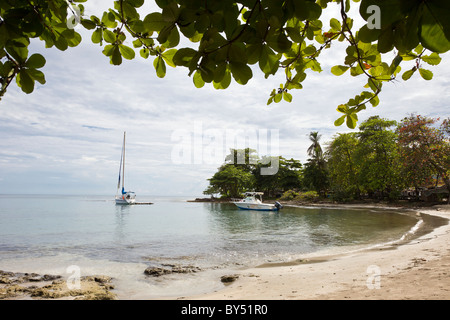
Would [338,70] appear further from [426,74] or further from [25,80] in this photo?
[25,80]

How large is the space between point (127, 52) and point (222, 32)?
0.55m

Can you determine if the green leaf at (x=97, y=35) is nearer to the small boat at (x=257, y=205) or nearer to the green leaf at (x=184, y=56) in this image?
the green leaf at (x=184, y=56)

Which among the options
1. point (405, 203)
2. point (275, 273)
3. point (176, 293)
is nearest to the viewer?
point (176, 293)

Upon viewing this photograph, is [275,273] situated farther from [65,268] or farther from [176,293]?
[65,268]

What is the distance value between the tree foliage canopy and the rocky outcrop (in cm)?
545

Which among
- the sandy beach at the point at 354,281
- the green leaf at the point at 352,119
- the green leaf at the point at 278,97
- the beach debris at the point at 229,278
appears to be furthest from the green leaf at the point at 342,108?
the beach debris at the point at 229,278

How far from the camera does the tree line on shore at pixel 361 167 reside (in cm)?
2308

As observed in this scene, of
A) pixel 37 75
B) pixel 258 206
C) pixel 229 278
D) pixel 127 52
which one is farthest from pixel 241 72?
pixel 258 206

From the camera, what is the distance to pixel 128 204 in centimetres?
4922

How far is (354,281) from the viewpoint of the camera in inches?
198

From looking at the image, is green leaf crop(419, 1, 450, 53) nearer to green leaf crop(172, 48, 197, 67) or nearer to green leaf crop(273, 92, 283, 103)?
green leaf crop(172, 48, 197, 67)

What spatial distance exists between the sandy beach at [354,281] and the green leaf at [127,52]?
4.45 m
